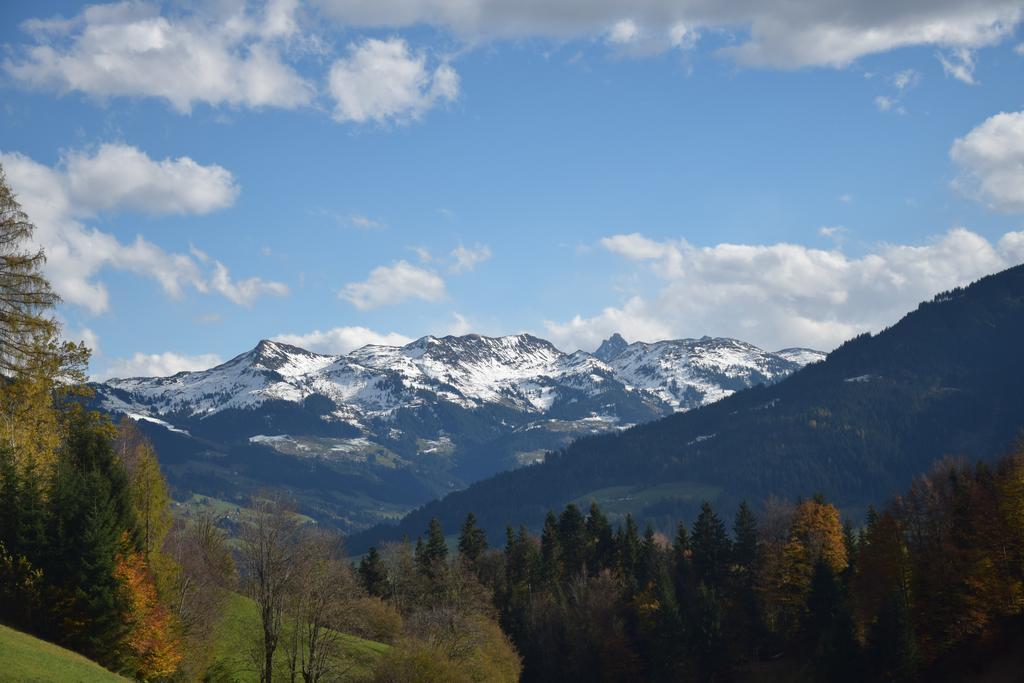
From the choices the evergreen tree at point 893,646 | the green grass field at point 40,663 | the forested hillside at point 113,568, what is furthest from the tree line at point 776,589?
the green grass field at point 40,663

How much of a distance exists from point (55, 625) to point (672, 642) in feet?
245

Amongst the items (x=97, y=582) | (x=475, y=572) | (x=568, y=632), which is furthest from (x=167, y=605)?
(x=475, y=572)

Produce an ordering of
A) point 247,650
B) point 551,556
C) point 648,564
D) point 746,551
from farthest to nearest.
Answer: point 551,556 < point 648,564 < point 746,551 < point 247,650

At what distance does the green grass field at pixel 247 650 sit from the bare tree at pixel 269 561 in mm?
5981

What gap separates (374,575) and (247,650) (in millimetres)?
52635

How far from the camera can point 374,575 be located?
13600cm

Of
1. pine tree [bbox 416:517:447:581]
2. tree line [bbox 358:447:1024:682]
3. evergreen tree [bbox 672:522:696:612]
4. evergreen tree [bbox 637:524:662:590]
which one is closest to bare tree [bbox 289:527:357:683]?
tree line [bbox 358:447:1024:682]

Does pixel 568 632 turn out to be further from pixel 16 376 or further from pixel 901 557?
pixel 16 376

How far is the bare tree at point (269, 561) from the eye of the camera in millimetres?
72500

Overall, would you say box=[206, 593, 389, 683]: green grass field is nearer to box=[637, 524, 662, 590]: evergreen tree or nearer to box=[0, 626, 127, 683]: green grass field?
box=[0, 626, 127, 683]: green grass field

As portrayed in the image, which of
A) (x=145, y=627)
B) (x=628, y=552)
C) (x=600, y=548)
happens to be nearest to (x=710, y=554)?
(x=628, y=552)

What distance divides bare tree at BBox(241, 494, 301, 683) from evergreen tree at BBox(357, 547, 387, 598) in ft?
197

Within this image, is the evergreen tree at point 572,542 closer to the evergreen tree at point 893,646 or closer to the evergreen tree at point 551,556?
the evergreen tree at point 551,556

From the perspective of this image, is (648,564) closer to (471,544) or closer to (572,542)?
(572,542)
